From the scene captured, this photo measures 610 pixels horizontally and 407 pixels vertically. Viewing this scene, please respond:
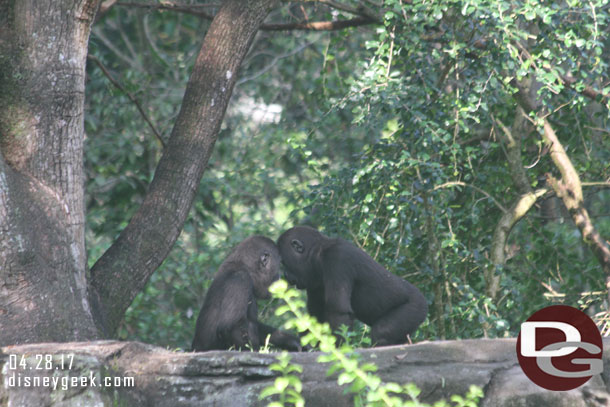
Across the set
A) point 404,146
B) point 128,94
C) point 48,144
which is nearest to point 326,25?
point 404,146

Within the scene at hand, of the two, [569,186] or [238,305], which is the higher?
[569,186]

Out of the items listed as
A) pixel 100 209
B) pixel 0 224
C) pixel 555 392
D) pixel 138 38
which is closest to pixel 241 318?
pixel 0 224

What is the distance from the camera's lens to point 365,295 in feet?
18.4

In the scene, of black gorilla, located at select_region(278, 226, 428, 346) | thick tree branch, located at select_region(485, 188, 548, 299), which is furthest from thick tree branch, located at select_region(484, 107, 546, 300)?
black gorilla, located at select_region(278, 226, 428, 346)

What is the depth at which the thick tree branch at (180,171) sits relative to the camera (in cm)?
481

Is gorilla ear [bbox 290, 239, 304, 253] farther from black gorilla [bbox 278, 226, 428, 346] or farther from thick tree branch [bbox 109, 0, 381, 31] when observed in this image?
thick tree branch [bbox 109, 0, 381, 31]

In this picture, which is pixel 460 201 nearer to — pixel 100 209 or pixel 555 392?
pixel 555 392

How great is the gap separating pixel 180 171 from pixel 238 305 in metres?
0.98

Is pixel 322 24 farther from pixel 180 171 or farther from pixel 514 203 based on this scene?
pixel 180 171

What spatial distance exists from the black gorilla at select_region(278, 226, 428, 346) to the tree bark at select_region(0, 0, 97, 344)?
70.1 inches

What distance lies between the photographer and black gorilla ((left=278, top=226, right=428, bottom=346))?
5.41 m

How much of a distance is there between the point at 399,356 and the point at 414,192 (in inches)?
78.5

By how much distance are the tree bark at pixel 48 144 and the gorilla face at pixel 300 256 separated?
1.80 metres

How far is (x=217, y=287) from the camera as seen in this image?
522 cm
